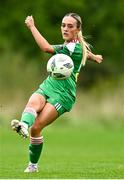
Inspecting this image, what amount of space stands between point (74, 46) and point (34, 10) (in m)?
29.3

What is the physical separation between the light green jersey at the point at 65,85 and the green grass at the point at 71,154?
1023mm

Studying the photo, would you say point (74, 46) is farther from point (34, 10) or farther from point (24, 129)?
point (34, 10)

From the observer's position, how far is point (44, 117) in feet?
40.9

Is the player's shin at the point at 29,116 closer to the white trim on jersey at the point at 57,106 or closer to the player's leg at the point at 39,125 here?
the player's leg at the point at 39,125

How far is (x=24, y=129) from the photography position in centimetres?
1179

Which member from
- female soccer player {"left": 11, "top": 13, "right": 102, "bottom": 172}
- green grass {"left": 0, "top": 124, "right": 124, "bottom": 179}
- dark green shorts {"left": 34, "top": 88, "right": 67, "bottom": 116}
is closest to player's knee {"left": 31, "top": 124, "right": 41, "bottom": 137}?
female soccer player {"left": 11, "top": 13, "right": 102, "bottom": 172}

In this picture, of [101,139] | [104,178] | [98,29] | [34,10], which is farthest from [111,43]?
[104,178]

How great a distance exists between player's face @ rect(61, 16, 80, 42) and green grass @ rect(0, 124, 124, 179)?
188 centimetres

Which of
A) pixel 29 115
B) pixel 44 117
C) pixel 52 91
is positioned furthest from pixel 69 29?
pixel 29 115

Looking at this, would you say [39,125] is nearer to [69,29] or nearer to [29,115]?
[29,115]

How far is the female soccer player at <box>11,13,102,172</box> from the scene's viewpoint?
1245 cm

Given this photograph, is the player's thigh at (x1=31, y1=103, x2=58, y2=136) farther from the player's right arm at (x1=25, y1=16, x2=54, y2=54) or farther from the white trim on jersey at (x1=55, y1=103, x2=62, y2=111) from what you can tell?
the player's right arm at (x1=25, y1=16, x2=54, y2=54)

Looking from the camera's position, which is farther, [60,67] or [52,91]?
[52,91]

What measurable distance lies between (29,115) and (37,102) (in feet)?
1.08
